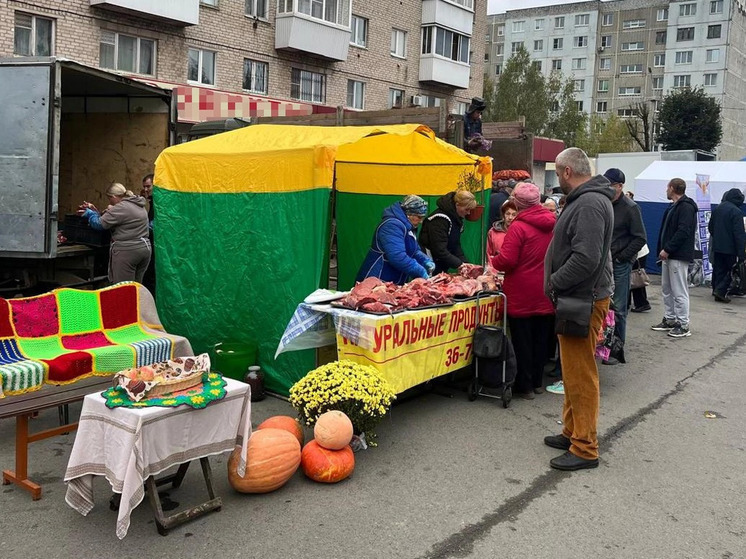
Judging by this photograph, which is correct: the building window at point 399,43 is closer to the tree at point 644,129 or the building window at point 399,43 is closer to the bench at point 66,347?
the tree at point 644,129

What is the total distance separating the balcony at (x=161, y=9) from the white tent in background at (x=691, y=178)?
1297 cm

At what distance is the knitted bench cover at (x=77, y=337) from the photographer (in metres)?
4.89

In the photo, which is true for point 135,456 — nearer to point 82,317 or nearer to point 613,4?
Result: point 82,317


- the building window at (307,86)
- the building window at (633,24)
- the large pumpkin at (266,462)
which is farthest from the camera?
the building window at (633,24)

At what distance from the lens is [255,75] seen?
23.7m

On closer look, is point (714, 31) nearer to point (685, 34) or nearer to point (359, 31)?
point (685, 34)

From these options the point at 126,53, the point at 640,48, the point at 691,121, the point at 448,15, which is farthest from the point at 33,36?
the point at 640,48

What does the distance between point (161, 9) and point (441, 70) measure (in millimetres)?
14791

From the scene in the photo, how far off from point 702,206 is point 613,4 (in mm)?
64847

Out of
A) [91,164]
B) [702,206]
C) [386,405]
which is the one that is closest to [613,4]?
[702,206]

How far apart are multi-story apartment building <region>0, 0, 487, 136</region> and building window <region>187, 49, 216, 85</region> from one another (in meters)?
0.03

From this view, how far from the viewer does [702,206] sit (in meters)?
15.4

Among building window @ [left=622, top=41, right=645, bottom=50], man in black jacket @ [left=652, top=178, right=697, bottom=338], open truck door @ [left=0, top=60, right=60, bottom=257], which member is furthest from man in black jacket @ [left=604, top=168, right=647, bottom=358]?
building window @ [left=622, top=41, right=645, bottom=50]

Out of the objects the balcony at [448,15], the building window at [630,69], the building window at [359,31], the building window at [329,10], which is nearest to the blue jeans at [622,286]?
the building window at [329,10]
